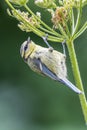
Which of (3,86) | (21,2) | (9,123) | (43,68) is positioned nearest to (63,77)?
(43,68)

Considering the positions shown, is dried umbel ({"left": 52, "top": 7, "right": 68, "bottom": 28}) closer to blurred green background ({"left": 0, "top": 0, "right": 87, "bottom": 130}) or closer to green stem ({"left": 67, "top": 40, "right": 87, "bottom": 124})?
green stem ({"left": 67, "top": 40, "right": 87, "bottom": 124})

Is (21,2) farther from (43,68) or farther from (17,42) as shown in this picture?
(17,42)

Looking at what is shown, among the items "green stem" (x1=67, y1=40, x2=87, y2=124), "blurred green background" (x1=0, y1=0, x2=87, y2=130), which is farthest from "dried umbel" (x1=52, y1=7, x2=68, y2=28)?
"blurred green background" (x1=0, y1=0, x2=87, y2=130)

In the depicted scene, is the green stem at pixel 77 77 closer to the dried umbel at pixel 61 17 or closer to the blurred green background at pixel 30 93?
the dried umbel at pixel 61 17

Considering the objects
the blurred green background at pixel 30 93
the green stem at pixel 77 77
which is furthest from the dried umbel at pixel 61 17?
the blurred green background at pixel 30 93

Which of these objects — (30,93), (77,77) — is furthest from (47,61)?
(30,93)
